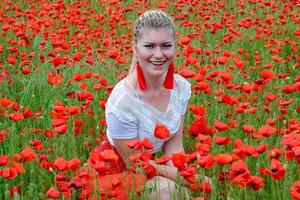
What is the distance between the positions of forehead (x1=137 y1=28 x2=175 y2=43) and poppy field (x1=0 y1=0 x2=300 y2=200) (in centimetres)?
37

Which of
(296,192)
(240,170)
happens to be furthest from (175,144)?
(296,192)

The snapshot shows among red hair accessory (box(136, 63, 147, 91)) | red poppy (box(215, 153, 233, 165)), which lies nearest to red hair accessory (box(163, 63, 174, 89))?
red hair accessory (box(136, 63, 147, 91))

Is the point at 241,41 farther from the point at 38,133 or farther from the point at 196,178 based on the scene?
the point at 196,178

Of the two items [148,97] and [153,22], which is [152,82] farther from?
[153,22]

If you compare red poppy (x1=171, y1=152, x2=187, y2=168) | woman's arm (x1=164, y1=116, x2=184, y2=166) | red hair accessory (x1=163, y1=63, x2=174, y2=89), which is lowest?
woman's arm (x1=164, y1=116, x2=184, y2=166)

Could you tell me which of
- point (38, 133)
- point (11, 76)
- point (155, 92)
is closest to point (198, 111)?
point (155, 92)

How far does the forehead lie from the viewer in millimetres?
2672

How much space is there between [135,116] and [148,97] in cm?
12

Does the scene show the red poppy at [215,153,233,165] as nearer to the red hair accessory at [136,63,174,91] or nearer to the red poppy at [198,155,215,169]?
the red poppy at [198,155,215,169]

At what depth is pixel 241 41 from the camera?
17.5ft

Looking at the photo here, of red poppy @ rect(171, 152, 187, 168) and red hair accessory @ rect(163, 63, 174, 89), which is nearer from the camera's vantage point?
red poppy @ rect(171, 152, 187, 168)

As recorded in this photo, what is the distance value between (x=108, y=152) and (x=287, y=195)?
2.19ft

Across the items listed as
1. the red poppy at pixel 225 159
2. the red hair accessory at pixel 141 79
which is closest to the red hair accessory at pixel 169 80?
the red hair accessory at pixel 141 79

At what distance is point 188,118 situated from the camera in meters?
3.49
